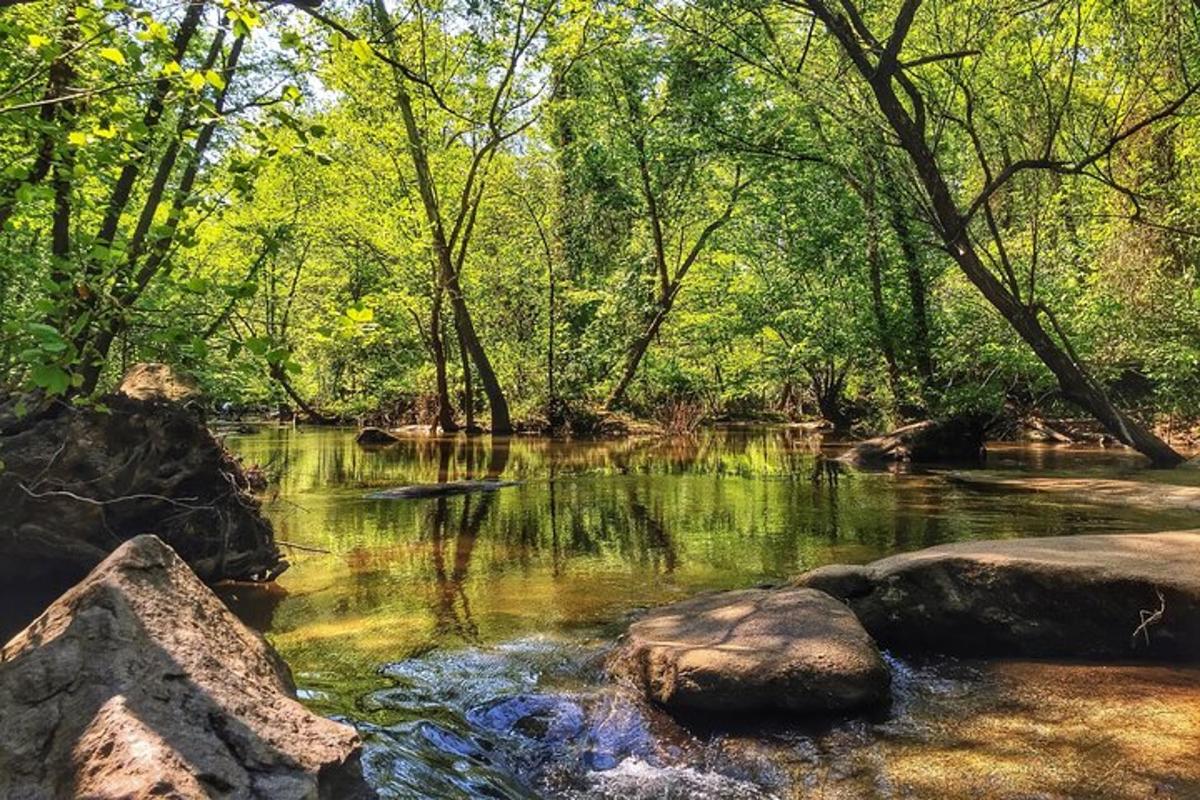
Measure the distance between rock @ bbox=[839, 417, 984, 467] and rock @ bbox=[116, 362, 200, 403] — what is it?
11401mm

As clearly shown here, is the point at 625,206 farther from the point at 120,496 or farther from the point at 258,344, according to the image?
the point at 258,344

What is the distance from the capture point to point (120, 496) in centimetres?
643

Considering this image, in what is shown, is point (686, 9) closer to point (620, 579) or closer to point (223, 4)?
point (620, 579)

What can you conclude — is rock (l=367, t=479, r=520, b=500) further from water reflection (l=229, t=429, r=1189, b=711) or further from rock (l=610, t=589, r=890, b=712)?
rock (l=610, t=589, r=890, b=712)

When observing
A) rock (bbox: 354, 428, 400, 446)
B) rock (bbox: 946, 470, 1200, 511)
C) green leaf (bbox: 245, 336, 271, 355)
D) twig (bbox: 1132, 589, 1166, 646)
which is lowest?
twig (bbox: 1132, 589, 1166, 646)

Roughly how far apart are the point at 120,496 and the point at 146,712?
4694mm

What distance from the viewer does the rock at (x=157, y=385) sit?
265 inches

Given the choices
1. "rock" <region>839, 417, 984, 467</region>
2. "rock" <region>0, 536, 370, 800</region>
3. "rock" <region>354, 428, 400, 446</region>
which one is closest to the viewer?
"rock" <region>0, 536, 370, 800</region>

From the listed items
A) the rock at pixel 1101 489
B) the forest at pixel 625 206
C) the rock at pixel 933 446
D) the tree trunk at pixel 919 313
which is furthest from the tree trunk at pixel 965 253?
the tree trunk at pixel 919 313

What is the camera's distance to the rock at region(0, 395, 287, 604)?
6.01m

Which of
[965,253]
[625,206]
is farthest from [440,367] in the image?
[965,253]

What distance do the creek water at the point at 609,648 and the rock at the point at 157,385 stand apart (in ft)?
5.25

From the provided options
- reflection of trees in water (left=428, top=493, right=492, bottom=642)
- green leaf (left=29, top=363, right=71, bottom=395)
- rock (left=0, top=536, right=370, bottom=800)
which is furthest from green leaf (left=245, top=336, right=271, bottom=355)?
reflection of trees in water (left=428, top=493, right=492, bottom=642)

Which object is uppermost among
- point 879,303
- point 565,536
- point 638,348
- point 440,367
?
point 879,303
